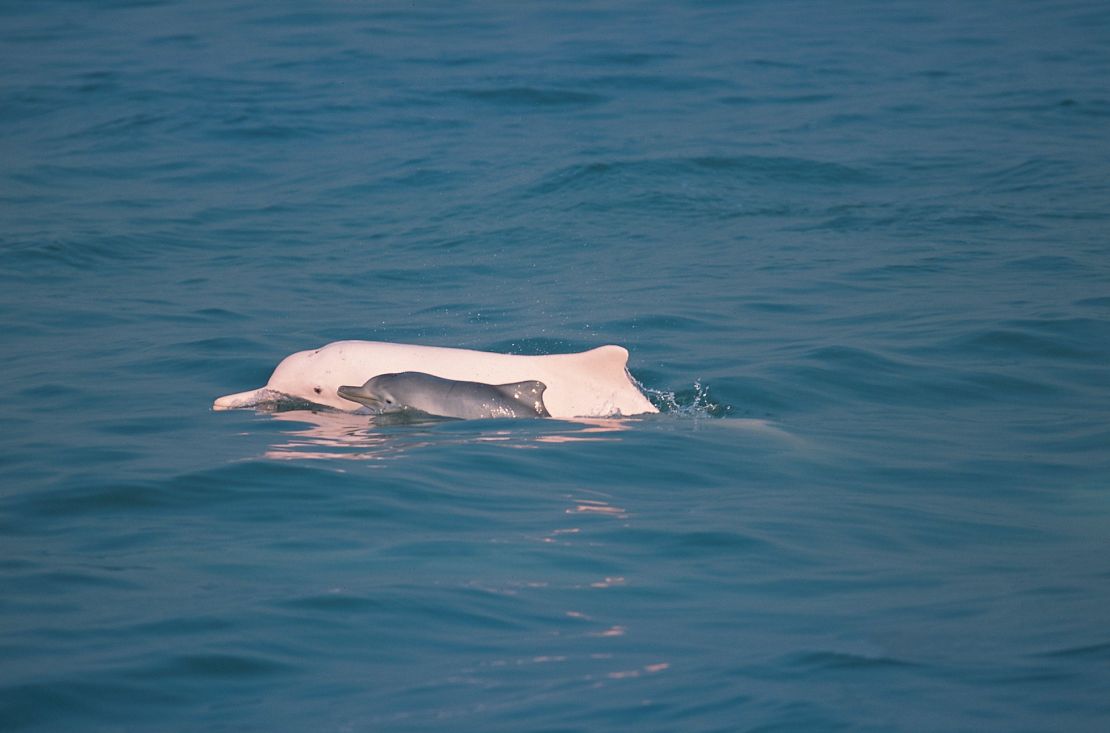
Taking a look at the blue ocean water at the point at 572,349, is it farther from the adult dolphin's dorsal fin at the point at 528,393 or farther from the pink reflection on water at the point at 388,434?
the adult dolphin's dorsal fin at the point at 528,393

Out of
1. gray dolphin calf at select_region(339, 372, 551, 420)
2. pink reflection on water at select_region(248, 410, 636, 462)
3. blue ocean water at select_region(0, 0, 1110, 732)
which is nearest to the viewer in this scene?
blue ocean water at select_region(0, 0, 1110, 732)

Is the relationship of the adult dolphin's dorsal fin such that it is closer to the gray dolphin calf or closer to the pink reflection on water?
the gray dolphin calf

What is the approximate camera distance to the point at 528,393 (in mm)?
10492

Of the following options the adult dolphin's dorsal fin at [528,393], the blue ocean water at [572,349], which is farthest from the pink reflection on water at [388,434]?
the adult dolphin's dorsal fin at [528,393]

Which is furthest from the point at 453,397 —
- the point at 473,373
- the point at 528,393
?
the point at 528,393

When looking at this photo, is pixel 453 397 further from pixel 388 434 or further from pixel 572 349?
pixel 572 349

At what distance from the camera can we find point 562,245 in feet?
61.2

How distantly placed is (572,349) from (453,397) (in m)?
3.06

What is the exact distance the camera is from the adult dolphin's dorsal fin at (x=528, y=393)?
1048 centimetres

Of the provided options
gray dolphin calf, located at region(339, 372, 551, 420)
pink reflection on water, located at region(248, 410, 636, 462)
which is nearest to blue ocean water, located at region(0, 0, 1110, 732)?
pink reflection on water, located at region(248, 410, 636, 462)

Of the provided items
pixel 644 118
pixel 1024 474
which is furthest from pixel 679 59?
pixel 1024 474

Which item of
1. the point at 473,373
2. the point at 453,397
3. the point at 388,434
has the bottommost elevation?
the point at 388,434

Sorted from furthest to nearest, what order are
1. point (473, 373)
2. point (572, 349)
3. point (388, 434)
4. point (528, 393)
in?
point (572, 349)
point (473, 373)
point (528, 393)
point (388, 434)

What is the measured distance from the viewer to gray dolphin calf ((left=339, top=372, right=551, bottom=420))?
10.5 metres
